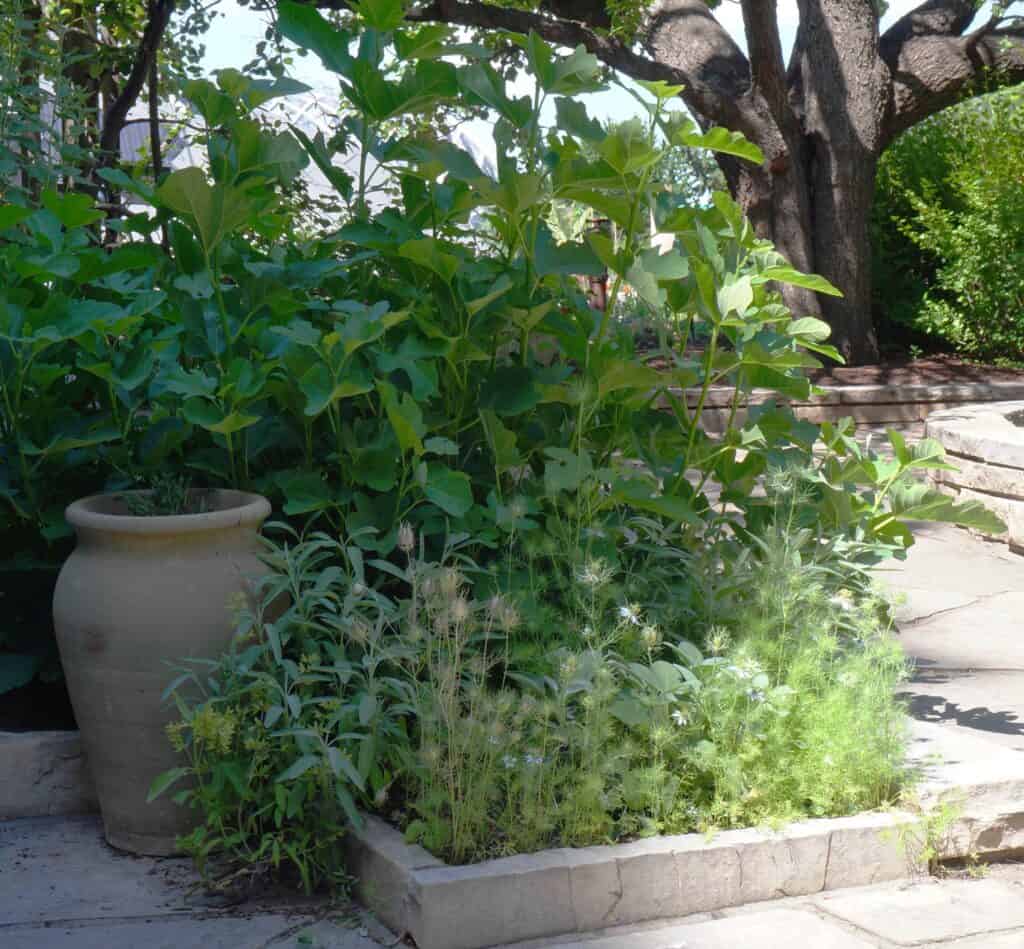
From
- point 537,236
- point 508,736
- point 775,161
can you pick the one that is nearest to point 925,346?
point 775,161

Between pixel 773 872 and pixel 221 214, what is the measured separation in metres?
1.82

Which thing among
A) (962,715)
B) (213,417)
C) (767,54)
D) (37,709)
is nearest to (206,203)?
(213,417)

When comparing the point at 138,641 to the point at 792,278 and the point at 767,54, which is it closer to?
the point at 792,278

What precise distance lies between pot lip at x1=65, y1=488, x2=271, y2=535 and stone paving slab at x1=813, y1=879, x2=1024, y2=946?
1.41 m

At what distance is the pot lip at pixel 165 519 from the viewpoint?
2.66m

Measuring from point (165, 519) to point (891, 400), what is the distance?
8.02 metres

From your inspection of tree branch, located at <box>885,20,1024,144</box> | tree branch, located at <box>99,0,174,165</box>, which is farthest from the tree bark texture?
tree branch, located at <box>99,0,174,165</box>

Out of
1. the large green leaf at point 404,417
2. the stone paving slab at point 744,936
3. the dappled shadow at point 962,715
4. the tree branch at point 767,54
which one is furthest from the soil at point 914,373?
the stone paving slab at point 744,936

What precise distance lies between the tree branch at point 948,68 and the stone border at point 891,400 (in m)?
2.42

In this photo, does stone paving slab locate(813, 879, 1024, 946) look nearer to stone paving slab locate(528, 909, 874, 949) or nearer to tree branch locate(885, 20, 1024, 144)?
stone paving slab locate(528, 909, 874, 949)

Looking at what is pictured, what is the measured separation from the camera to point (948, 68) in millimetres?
10555

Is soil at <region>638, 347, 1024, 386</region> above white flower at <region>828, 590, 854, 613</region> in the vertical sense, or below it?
above

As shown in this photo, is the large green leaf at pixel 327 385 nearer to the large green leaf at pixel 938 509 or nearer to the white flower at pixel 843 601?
the white flower at pixel 843 601

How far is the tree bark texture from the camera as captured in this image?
10.4m
